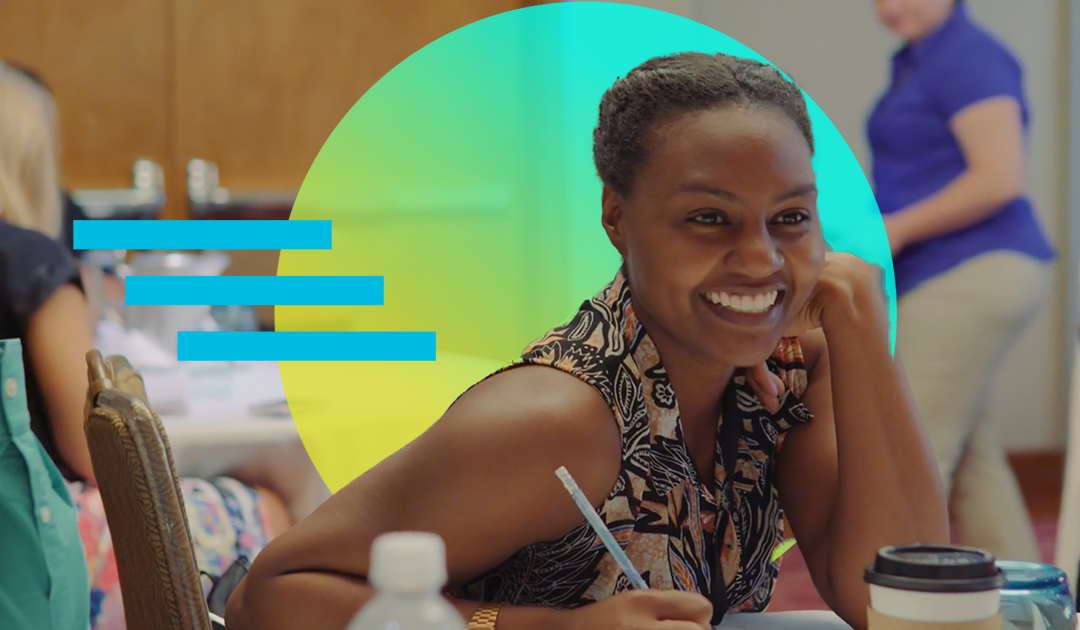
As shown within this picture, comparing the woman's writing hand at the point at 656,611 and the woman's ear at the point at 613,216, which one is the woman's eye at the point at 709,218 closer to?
the woman's ear at the point at 613,216

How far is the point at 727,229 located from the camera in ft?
3.38

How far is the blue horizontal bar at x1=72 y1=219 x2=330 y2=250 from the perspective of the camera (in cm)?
349

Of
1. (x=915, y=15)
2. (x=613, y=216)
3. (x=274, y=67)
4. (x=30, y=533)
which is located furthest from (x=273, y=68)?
(x=613, y=216)

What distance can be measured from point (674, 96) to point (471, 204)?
0.27 metres

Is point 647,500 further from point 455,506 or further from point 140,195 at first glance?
point 140,195

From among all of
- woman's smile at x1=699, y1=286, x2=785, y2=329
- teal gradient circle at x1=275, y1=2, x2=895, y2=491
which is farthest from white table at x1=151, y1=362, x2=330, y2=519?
woman's smile at x1=699, y1=286, x2=785, y2=329

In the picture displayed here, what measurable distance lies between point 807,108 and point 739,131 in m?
0.12

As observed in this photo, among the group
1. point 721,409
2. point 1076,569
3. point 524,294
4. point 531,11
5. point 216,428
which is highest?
point 531,11

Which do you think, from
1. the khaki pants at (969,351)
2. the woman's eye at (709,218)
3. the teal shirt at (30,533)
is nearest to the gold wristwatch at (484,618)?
the woman's eye at (709,218)

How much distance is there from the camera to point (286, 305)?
1.41 m

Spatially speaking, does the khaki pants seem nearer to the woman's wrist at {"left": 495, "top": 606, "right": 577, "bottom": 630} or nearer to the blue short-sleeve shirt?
the blue short-sleeve shirt

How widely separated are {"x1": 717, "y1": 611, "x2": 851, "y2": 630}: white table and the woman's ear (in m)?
0.34

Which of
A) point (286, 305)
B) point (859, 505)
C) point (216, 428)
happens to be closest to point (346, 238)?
point (286, 305)

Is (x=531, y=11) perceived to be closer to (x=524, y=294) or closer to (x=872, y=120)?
(x=524, y=294)
